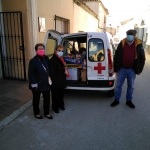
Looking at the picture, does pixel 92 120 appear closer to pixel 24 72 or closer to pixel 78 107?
pixel 78 107

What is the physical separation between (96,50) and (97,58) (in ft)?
0.71

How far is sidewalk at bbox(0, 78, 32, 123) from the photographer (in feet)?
12.3

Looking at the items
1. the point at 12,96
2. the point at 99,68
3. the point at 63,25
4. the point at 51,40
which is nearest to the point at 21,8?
the point at 51,40

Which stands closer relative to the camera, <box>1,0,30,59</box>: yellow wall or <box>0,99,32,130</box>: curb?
<box>0,99,32,130</box>: curb

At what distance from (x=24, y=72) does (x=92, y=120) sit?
11.2ft

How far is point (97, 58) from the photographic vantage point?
4.24 metres

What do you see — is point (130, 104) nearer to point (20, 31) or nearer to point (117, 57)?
point (117, 57)

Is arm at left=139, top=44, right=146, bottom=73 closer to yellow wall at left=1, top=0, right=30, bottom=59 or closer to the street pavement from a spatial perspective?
the street pavement

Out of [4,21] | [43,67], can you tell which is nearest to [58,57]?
[43,67]

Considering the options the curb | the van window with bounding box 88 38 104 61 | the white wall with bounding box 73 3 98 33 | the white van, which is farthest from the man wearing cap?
the white wall with bounding box 73 3 98 33

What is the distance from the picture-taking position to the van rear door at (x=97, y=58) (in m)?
4.19

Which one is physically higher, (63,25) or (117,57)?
(63,25)

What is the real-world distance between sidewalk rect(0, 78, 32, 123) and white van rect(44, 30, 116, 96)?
1.37m

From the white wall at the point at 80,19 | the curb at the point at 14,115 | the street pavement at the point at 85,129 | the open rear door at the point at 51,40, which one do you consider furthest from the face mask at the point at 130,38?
the white wall at the point at 80,19
